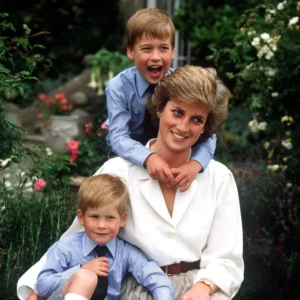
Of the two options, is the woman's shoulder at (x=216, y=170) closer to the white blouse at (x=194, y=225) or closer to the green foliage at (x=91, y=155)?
the white blouse at (x=194, y=225)

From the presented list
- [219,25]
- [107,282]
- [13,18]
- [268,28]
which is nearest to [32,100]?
[13,18]

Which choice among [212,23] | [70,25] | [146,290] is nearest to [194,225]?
[146,290]

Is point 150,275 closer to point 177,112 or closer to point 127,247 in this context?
point 127,247

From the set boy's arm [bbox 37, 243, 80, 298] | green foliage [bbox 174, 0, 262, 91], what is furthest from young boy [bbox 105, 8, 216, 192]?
green foliage [bbox 174, 0, 262, 91]

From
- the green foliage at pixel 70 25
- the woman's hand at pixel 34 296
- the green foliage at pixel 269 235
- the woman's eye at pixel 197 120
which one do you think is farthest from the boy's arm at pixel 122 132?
the green foliage at pixel 70 25

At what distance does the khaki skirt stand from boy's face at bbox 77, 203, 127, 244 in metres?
0.23

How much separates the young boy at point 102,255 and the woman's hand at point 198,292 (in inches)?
2.8

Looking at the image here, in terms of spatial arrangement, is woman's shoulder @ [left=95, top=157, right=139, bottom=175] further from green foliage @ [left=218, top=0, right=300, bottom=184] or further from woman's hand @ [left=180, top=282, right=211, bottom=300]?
green foliage @ [left=218, top=0, right=300, bottom=184]

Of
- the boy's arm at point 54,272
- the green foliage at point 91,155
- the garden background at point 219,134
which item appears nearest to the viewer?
the boy's arm at point 54,272

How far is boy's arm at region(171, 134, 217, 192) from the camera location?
288cm

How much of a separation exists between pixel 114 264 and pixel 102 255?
6cm

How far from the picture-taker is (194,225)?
292 centimetres

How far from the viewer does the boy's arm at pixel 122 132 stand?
9.79 feet

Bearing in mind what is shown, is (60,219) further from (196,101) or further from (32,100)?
(32,100)
